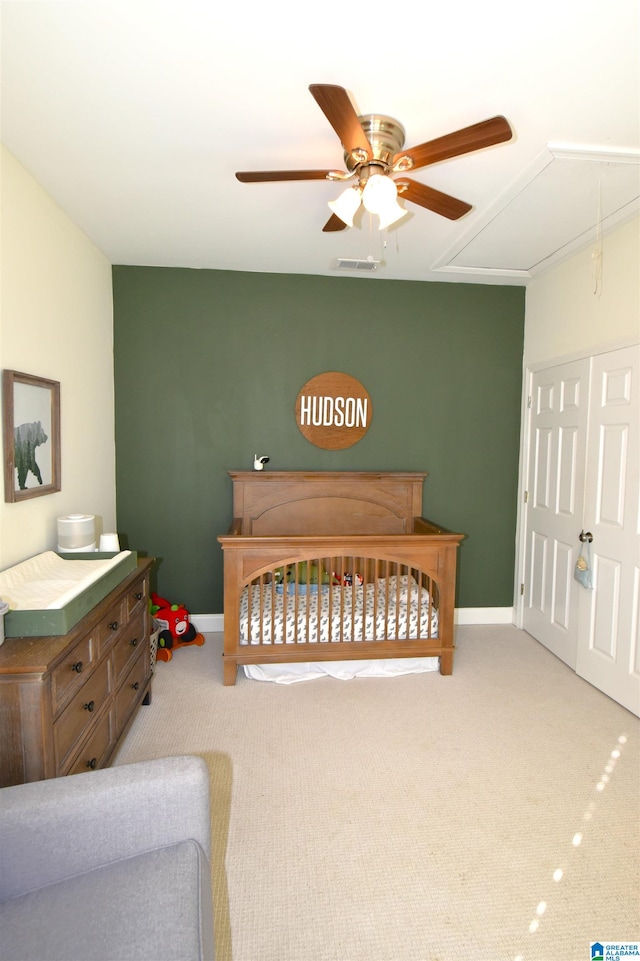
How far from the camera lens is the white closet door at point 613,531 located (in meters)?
2.57

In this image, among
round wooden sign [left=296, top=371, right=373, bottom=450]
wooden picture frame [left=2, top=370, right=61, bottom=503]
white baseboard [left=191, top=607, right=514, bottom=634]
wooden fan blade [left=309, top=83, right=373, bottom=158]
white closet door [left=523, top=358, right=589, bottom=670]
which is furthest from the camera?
white baseboard [left=191, top=607, right=514, bottom=634]

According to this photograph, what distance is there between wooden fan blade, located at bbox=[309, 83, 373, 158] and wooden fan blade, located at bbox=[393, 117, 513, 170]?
15 centimetres

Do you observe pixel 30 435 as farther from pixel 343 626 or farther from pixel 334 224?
pixel 343 626

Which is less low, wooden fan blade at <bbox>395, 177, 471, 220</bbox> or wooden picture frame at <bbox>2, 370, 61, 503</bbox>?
wooden fan blade at <bbox>395, 177, 471, 220</bbox>

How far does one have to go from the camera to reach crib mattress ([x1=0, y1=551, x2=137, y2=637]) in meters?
1.57

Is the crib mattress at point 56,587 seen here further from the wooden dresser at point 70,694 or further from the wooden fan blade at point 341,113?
the wooden fan blade at point 341,113

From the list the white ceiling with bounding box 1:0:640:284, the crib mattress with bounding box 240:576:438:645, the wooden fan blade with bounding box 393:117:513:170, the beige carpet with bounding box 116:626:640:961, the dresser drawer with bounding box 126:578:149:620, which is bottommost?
the beige carpet with bounding box 116:626:640:961

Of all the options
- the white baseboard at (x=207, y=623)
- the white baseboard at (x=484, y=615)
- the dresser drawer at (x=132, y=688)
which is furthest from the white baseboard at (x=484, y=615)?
the dresser drawer at (x=132, y=688)

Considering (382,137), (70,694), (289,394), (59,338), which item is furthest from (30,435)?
(382,137)

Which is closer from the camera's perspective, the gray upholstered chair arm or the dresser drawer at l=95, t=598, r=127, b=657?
the gray upholstered chair arm

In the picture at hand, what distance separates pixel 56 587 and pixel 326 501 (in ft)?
6.83

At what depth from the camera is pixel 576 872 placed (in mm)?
1626

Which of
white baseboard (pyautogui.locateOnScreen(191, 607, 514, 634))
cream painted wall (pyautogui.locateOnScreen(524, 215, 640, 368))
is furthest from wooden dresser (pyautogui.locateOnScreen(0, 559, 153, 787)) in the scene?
cream painted wall (pyautogui.locateOnScreen(524, 215, 640, 368))

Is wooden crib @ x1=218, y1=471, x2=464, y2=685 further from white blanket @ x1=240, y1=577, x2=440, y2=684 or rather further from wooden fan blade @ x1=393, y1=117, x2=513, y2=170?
wooden fan blade @ x1=393, y1=117, x2=513, y2=170
